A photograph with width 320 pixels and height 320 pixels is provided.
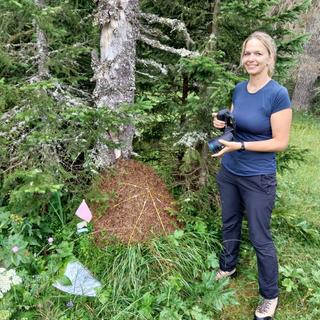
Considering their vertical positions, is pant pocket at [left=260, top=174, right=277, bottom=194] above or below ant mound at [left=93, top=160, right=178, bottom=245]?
above

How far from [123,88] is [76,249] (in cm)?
147

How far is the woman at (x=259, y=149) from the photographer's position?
271cm

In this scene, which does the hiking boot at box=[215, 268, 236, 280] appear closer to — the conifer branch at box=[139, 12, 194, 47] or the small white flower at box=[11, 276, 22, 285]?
the small white flower at box=[11, 276, 22, 285]

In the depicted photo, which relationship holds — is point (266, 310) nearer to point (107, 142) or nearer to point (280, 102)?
point (280, 102)

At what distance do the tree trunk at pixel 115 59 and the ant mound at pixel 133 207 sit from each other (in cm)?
23

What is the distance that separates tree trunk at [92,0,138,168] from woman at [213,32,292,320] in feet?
3.31

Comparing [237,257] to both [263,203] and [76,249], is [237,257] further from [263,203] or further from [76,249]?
[76,249]

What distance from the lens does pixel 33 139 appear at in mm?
2891

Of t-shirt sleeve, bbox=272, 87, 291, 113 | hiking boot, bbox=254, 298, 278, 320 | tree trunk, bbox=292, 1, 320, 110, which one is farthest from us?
tree trunk, bbox=292, 1, 320, 110

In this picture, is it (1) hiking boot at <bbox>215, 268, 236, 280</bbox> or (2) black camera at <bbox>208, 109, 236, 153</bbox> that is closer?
(2) black camera at <bbox>208, 109, 236, 153</bbox>

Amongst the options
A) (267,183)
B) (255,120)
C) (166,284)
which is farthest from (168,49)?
(166,284)

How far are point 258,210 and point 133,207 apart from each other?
3.69ft

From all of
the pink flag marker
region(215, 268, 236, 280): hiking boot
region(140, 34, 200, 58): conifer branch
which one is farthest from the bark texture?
region(215, 268, 236, 280): hiking boot

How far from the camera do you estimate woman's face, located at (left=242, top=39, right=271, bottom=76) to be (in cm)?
274
